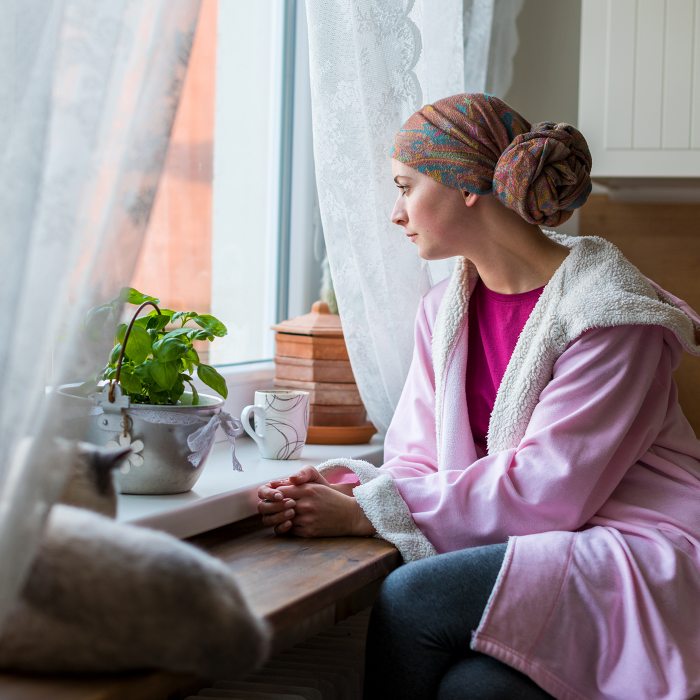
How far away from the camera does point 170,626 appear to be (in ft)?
2.10

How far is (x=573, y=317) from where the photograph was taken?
1154 millimetres

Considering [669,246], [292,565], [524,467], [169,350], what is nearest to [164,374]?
[169,350]

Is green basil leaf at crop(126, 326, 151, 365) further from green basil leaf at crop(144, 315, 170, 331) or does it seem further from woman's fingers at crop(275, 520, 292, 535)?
woman's fingers at crop(275, 520, 292, 535)

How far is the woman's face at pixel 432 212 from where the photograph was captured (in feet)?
4.15

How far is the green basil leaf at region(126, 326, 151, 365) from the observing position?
104 cm

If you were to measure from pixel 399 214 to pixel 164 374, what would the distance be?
511 mm

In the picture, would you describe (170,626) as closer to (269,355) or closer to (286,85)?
(269,355)

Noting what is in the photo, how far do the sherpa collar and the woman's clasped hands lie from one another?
26 centimetres

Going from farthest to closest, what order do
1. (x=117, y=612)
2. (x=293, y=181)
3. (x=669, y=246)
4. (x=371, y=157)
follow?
1. (x=669, y=246)
2. (x=293, y=181)
3. (x=371, y=157)
4. (x=117, y=612)

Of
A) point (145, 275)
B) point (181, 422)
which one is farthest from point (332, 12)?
point (181, 422)

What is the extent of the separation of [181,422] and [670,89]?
130cm

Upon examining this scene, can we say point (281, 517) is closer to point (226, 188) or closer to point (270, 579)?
point (270, 579)

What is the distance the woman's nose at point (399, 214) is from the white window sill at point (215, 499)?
18.5 inches

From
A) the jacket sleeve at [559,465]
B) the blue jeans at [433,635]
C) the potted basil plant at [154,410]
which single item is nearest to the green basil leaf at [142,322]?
the potted basil plant at [154,410]
